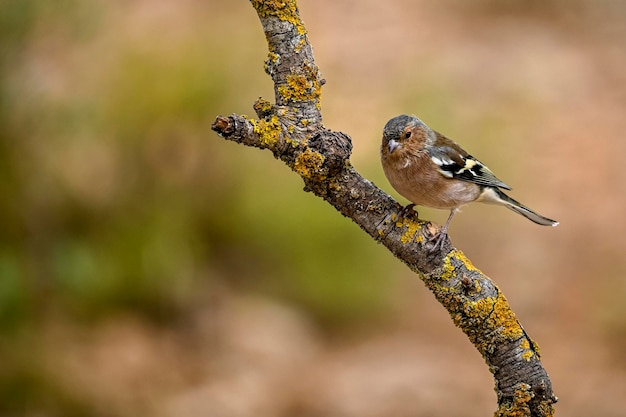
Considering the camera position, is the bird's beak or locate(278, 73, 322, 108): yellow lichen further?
the bird's beak

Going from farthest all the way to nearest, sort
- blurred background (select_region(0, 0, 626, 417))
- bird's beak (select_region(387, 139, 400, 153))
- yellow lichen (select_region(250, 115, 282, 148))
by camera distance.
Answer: blurred background (select_region(0, 0, 626, 417)), bird's beak (select_region(387, 139, 400, 153)), yellow lichen (select_region(250, 115, 282, 148))

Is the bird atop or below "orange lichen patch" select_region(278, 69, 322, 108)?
atop

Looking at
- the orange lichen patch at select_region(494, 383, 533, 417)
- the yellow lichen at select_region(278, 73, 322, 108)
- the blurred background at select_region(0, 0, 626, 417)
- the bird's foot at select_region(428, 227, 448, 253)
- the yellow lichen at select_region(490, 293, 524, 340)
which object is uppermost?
the blurred background at select_region(0, 0, 626, 417)

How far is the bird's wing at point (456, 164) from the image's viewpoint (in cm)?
395

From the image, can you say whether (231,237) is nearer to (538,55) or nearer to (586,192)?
(586,192)

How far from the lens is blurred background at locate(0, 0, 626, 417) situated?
19.3 ft

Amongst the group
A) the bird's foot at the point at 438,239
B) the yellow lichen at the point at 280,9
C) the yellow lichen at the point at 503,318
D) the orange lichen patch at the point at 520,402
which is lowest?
the orange lichen patch at the point at 520,402

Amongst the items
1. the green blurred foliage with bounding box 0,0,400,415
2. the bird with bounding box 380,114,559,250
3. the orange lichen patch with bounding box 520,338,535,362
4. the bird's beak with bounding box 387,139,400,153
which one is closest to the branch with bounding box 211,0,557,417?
the orange lichen patch with bounding box 520,338,535,362

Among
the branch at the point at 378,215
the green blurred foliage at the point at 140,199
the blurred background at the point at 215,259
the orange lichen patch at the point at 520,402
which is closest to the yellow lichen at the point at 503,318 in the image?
the branch at the point at 378,215

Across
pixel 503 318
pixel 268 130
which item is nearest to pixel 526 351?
pixel 503 318

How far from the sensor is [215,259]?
23.7ft

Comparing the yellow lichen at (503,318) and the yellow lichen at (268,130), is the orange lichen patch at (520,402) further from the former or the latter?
the yellow lichen at (268,130)

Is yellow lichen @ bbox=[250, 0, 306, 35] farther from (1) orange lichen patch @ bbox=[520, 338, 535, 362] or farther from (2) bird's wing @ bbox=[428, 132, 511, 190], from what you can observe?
(2) bird's wing @ bbox=[428, 132, 511, 190]

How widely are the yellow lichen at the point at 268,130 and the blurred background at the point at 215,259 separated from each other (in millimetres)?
3613
